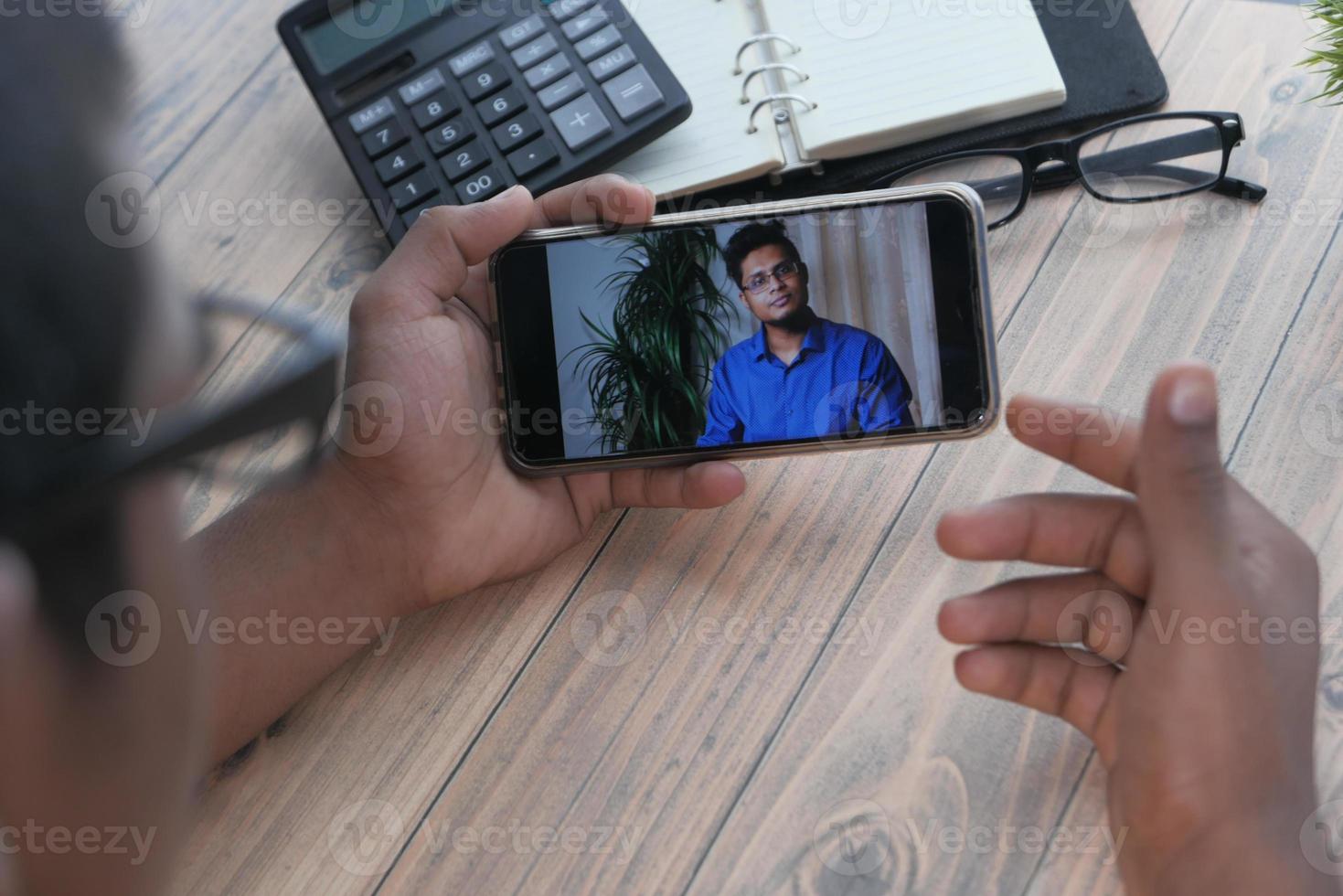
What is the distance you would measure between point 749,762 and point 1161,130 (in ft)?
1.49

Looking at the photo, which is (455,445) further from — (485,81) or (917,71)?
(917,71)

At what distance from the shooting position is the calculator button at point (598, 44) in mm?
585

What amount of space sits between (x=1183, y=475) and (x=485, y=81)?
444 millimetres

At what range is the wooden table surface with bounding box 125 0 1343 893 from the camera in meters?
0.48

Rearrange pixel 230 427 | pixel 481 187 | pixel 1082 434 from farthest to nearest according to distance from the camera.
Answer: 1. pixel 481 187
2. pixel 1082 434
3. pixel 230 427

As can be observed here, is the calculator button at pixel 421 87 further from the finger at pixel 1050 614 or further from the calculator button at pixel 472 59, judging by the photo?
the finger at pixel 1050 614

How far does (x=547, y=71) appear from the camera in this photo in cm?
58

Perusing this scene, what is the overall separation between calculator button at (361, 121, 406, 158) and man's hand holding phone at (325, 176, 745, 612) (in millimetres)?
81

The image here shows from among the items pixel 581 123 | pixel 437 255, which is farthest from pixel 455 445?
pixel 581 123

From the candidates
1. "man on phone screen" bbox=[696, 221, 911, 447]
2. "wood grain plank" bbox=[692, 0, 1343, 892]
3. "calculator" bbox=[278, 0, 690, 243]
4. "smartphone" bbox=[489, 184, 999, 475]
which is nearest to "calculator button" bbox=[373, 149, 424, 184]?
"calculator" bbox=[278, 0, 690, 243]

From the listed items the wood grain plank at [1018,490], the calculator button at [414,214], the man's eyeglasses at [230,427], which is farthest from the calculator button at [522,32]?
the wood grain plank at [1018,490]

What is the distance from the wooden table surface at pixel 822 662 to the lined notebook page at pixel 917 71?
0.07 metres

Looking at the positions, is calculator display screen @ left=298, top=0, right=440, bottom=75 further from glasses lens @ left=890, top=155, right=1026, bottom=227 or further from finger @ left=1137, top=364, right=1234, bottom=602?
finger @ left=1137, top=364, right=1234, bottom=602

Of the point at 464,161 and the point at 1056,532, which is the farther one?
the point at 464,161
